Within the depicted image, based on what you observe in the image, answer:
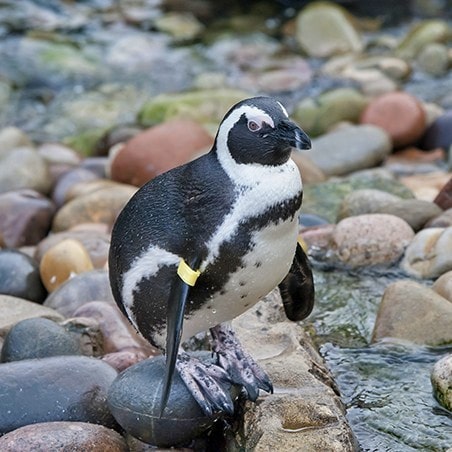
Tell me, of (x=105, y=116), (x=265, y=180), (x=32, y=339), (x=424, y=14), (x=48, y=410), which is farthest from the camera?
(x=424, y=14)

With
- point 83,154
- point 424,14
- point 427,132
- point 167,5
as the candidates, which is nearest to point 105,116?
point 83,154

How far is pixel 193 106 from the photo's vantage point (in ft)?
38.6

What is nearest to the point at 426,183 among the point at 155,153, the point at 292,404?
the point at 155,153

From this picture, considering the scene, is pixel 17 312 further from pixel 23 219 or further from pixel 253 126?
pixel 23 219

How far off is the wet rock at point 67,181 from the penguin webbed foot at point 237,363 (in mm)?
4916

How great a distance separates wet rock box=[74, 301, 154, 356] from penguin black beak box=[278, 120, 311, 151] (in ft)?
6.45

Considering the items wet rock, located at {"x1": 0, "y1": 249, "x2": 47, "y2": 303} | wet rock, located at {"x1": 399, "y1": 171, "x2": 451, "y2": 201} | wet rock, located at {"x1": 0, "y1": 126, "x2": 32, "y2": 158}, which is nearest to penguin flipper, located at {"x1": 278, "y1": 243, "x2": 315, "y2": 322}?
wet rock, located at {"x1": 0, "y1": 249, "x2": 47, "y2": 303}

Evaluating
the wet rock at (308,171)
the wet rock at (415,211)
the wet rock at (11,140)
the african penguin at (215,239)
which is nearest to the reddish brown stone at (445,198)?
the wet rock at (415,211)

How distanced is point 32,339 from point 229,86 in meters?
9.15

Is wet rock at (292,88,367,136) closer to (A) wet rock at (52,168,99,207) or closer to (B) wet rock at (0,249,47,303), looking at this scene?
(A) wet rock at (52,168,99,207)

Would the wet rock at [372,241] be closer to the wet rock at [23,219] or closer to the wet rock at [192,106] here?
the wet rock at [23,219]

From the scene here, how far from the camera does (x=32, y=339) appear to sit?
4836 mm

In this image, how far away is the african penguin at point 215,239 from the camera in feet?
11.8

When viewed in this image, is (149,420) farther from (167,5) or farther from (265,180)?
(167,5)
